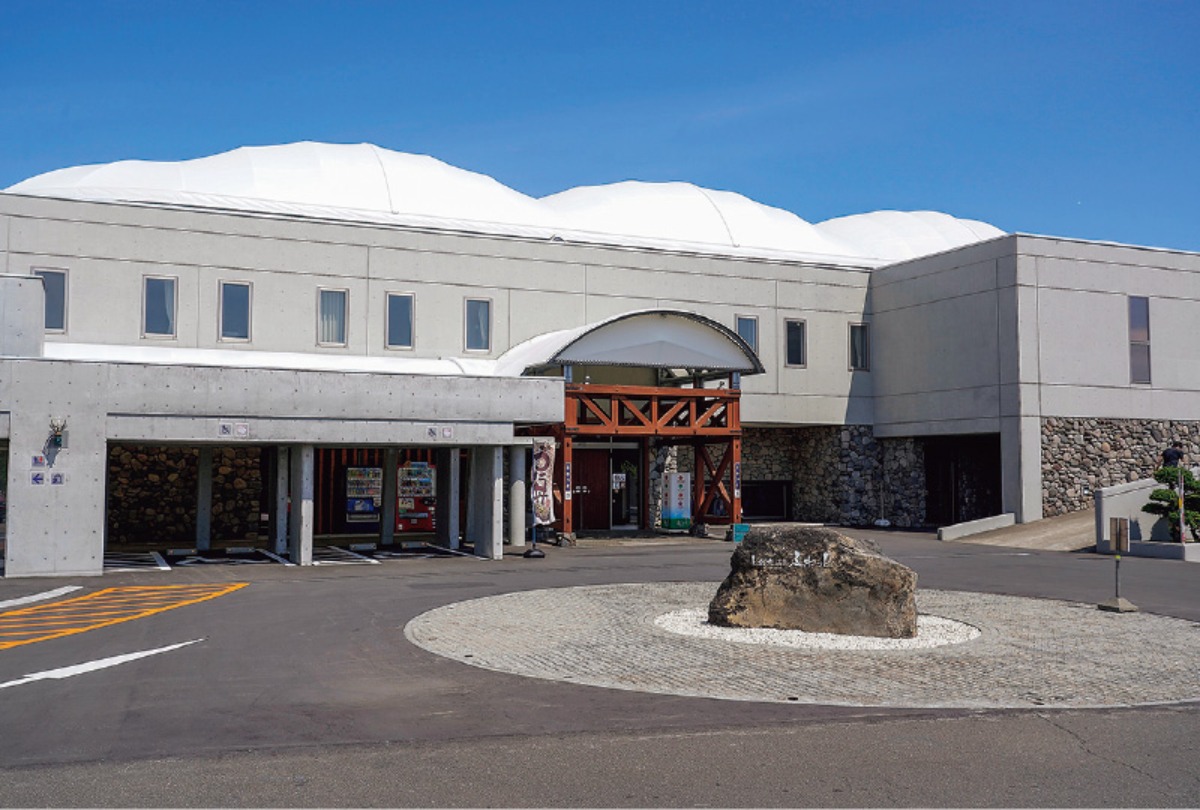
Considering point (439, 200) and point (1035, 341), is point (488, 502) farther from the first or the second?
point (1035, 341)

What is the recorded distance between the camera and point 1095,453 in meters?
32.1

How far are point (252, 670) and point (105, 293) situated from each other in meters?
19.5

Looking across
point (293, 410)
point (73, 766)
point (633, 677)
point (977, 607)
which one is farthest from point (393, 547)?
point (73, 766)

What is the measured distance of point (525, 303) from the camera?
32062 millimetres

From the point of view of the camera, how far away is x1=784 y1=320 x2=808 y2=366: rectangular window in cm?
3559

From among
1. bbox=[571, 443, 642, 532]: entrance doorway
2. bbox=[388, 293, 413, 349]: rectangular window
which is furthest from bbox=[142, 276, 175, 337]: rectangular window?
bbox=[571, 443, 642, 532]: entrance doorway

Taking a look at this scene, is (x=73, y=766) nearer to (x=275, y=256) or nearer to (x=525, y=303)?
(x=275, y=256)

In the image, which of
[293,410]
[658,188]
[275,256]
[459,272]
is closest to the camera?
[293,410]

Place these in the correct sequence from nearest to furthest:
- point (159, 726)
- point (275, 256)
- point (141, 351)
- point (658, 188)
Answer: point (159, 726)
point (141, 351)
point (275, 256)
point (658, 188)

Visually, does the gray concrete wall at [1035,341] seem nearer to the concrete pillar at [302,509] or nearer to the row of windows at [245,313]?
the row of windows at [245,313]

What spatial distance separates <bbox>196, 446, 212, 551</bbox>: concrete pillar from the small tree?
22.1 metres

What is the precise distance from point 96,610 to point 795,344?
24.8m

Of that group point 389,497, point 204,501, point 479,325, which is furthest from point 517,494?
point 204,501

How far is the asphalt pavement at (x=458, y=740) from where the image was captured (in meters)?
6.59
